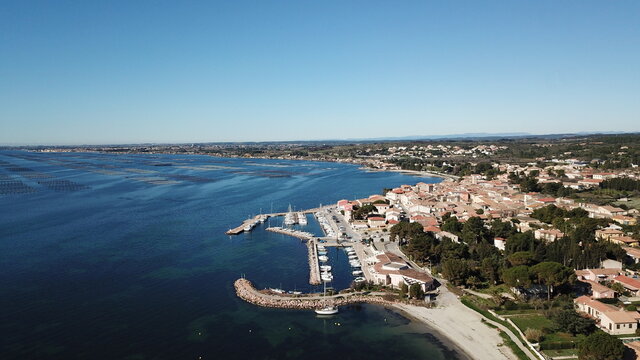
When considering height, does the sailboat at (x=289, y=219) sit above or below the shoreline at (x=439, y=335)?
above

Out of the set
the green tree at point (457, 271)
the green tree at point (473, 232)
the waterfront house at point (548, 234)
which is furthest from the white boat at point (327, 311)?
the waterfront house at point (548, 234)

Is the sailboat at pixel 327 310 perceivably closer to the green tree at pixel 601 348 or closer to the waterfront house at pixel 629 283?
the green tree at pixel 601 348

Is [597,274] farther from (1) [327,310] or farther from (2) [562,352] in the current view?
(1) [327,310]

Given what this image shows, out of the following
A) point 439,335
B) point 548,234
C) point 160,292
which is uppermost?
point 548,234

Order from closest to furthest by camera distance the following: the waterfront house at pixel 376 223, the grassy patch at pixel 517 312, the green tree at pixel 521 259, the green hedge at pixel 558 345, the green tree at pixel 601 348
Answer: the green tree at pixel 601 348 → the green hedge at pixel 558 345 → the grassy patch at pixel 517 312 → the green tree at pixel 521 259 → the waterfront house at pixel 376 223

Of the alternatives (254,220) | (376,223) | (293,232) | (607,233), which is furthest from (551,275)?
(254,220)

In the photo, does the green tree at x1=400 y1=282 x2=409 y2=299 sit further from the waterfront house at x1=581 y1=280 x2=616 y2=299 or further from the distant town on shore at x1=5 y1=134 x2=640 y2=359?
the waterfront house at x1=581 y1=280 x2=616 y2=299

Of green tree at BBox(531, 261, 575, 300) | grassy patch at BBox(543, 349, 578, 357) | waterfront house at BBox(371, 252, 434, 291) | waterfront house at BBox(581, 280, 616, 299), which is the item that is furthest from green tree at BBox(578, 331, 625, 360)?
waterfront house at BBox(371, 252, 434, 291)
